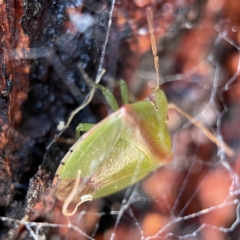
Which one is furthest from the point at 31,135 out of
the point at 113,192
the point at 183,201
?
the point at 183,201

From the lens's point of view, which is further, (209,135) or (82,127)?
(209,135)

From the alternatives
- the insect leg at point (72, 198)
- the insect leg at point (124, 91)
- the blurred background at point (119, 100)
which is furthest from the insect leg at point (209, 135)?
the insect leg at point (72, 198)

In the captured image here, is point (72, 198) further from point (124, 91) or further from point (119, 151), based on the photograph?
point (124, 91)

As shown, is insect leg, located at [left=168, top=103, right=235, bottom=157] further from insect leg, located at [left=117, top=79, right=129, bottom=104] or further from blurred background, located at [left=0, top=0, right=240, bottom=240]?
insect leg, located at [left=117, top=79, right=129, bottom=104]

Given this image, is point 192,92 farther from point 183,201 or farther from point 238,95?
point 183,201

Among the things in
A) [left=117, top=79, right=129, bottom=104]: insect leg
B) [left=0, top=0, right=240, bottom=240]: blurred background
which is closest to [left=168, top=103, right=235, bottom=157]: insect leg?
[left=0, top=0, right=240, bottom=240]: blurred background

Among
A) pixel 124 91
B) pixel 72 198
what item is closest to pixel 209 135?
pixel 124 91

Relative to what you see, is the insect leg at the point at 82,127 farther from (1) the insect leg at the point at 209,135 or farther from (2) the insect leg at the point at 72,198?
(1) the insect leg at the point at 209,135
